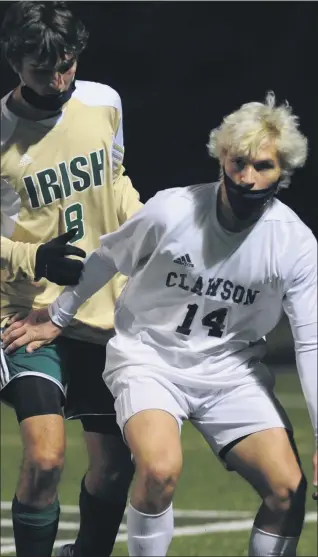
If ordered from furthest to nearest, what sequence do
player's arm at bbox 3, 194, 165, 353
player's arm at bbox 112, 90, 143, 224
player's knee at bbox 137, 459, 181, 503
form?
player's arm at bbox 112, 90, 143, 224 < player's arm at bbox 3, 194, 165, 353 < player's knee at bbox 137, 459, 181, 503

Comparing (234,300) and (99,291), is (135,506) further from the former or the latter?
(99,291)

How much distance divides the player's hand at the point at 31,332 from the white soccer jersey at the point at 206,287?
260 mm

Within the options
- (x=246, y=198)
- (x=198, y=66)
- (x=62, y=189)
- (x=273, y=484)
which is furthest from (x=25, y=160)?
(x=198, y=66)

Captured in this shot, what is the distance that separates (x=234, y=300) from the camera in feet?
11.3

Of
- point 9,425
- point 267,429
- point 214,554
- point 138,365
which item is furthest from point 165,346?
point 9,425

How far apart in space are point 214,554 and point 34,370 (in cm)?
158

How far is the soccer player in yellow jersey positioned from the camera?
362 centimetres

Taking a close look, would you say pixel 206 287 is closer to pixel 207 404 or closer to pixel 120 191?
pixel 207 404

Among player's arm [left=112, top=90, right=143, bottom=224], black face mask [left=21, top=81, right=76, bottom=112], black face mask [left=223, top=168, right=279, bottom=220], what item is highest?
black face mask [left=21, top=81, right=76, bottom=112]

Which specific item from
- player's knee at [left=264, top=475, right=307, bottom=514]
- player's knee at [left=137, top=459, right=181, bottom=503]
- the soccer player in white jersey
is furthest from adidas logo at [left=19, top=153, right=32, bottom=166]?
player's knee at [left=264, top=475, right=307, bottom=514]

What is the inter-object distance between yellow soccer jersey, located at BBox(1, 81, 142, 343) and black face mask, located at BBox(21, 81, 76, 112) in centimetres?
7

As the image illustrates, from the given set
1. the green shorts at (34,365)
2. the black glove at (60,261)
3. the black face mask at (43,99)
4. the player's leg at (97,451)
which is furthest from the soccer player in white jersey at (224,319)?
the black face mask at (43,99)

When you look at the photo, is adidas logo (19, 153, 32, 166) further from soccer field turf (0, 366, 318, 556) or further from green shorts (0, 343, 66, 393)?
soccer field turf (0, 366, 318, 556)

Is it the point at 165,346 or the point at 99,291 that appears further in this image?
the point at 99,291
